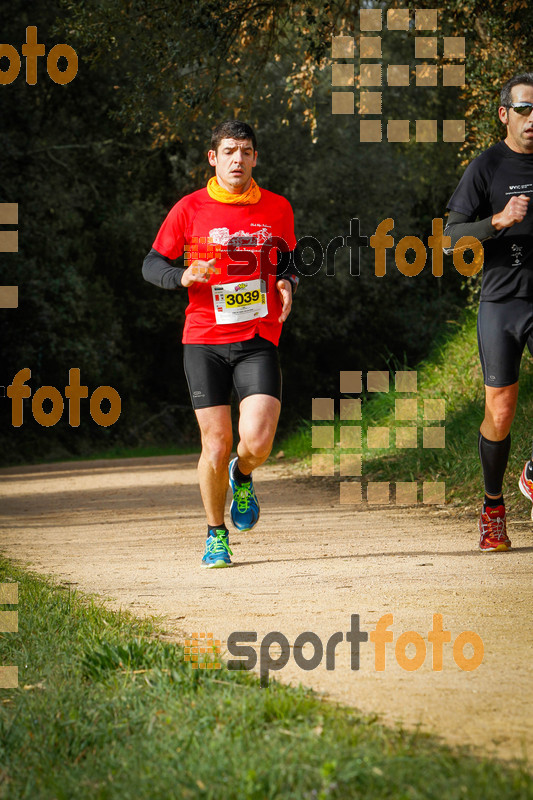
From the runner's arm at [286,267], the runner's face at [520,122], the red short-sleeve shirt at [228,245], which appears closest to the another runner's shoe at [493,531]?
the red short-sleeve shirt at [228,245]

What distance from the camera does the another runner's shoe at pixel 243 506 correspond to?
6.19m

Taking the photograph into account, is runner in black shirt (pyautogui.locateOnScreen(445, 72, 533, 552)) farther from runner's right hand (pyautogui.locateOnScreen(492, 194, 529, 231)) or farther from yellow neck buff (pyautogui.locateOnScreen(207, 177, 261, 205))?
yellow neck buff (pyautogui.locateOnScreen(207, 177, 261, 205))

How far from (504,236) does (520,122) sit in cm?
63

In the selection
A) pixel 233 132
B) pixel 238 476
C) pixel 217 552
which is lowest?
pixel 217 552

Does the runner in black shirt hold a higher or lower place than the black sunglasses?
lower

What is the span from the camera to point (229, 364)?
6.04 metres

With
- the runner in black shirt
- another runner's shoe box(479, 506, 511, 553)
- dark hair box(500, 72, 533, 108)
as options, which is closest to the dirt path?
another runner's shoe box(479, 506, 511, 553)

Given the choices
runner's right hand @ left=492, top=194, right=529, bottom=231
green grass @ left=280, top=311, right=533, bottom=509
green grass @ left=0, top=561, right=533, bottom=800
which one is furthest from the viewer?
green grass @ left=280, top=311, right=533, bottom=509

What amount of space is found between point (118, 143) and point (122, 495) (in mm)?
13222

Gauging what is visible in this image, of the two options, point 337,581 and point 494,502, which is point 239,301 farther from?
point 494,502

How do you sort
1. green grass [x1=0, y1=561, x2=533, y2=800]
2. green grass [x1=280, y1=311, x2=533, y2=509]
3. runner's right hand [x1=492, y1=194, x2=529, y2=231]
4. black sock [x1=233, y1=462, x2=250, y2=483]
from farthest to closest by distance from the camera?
green grass [x1=280, y1=311, x2=533, y2=509], black sock [x1=233, y1=462, x2=250, y2=483], runner's right hand [x1=492, y1=194, x2=529, y2=231], green grass [x1=0, y1=561, x2=533, y2=800]

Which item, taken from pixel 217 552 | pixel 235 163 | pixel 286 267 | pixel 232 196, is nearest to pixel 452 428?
pixel 286 267

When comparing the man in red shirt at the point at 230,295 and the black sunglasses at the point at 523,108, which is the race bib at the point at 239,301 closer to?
the man in red shirt at the point at 230,295

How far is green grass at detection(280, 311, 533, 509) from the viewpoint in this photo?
29.1 feet
